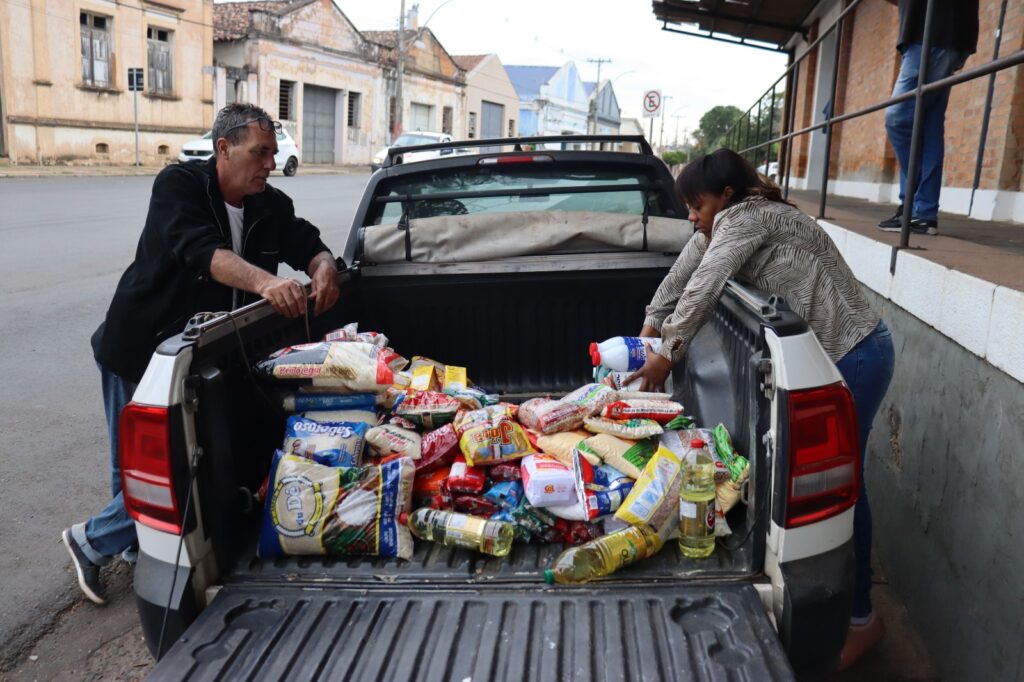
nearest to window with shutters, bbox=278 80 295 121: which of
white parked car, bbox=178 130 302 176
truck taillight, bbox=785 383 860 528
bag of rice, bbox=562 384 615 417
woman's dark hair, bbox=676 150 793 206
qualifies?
white parked car, bbox=178 130 302 176

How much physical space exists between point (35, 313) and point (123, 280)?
5319 mm

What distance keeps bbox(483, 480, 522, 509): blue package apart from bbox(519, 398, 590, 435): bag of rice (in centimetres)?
27

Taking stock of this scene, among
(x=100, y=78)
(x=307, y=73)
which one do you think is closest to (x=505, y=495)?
(x=100, y=78)

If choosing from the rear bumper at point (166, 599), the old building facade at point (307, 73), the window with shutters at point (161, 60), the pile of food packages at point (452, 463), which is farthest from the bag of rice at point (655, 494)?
the old building facade at point (307, 73)

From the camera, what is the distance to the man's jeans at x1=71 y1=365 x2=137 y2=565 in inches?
133

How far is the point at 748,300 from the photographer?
2.60m

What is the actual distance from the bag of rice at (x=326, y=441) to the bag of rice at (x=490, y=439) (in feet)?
1.12

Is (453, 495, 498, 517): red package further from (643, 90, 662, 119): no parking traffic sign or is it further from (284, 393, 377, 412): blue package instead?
(643, 90, 662, 119): no parking traffic sign

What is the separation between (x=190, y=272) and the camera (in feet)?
10.6

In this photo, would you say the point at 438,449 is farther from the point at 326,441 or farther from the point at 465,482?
the point at 326,441

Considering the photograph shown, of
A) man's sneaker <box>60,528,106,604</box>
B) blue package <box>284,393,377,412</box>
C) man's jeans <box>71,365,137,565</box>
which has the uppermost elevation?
blue package <box>284,393,377,412</box>

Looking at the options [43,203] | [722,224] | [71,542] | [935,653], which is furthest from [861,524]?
[43,203]

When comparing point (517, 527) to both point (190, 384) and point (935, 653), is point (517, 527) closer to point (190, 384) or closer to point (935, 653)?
point (190, 384)

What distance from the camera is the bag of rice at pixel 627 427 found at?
2.81 m
